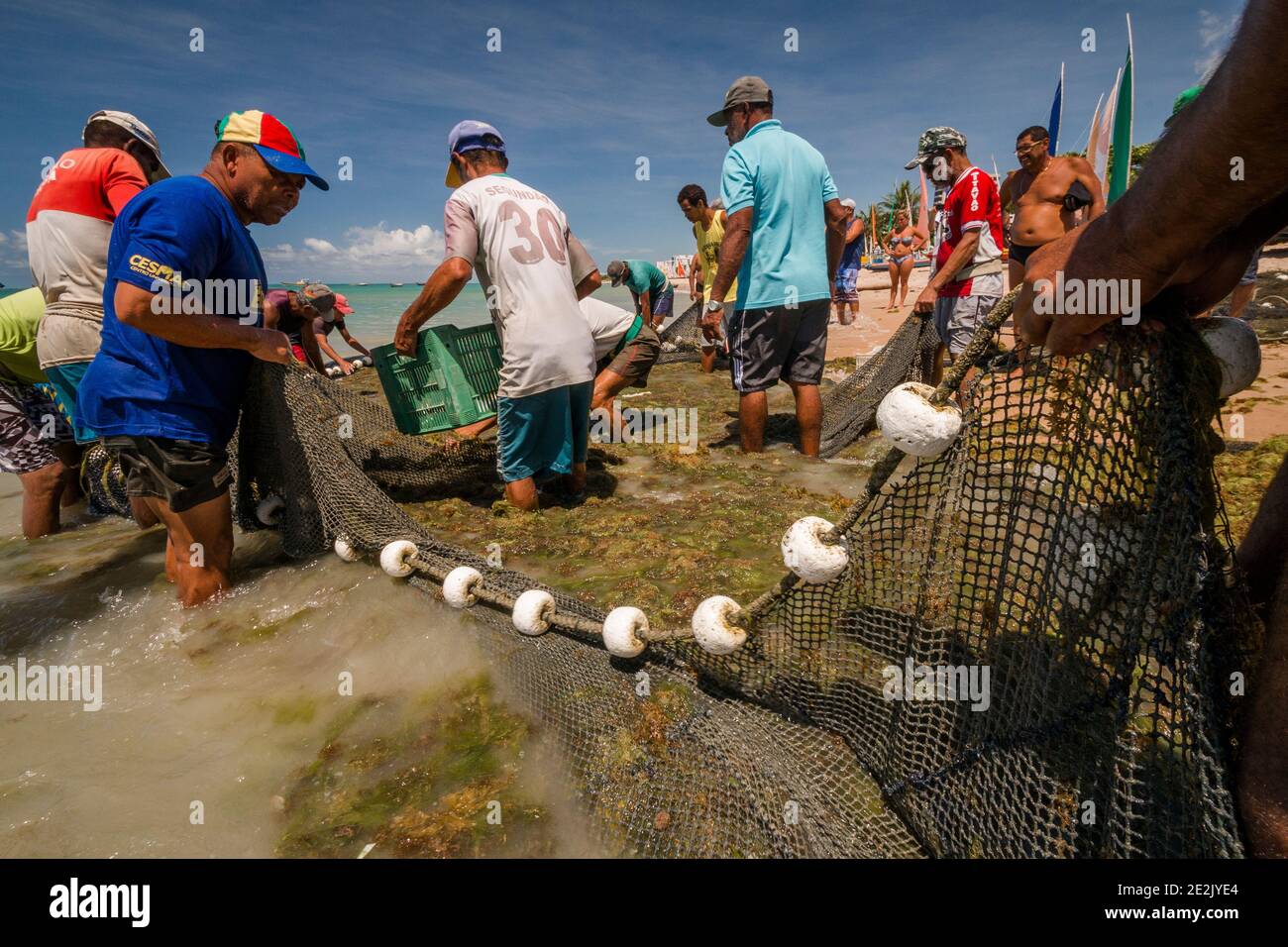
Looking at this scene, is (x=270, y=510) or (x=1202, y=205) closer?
(x=1202, y=205)

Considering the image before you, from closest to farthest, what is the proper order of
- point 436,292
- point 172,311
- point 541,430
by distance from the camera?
1. point 172,311
2. point 436,292
3. point 541,430

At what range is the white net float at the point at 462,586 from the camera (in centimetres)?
263

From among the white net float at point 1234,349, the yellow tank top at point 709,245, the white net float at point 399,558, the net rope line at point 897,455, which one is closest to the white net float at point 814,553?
the net rope line at point 897,455

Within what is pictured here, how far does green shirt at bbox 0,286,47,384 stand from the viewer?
382 centimetres

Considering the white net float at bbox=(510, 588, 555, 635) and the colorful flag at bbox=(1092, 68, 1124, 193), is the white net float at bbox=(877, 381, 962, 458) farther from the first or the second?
the colorful flag at bbox=(1092, 68, 1124, 193)

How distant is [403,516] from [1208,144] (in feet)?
10.5

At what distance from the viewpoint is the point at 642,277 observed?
8.56 metres

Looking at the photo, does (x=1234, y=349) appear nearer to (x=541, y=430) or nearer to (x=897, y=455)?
(x=897, y=455)

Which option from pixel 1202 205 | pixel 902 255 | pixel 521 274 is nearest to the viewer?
pixel 1202 205

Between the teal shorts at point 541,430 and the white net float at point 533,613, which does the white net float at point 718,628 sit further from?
the teal shorts at point 541,430

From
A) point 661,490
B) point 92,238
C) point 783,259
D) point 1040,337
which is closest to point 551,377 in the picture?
point 661,490

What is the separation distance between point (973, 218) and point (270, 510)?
5680 mm

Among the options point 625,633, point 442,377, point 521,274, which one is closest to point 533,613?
point 625,633
